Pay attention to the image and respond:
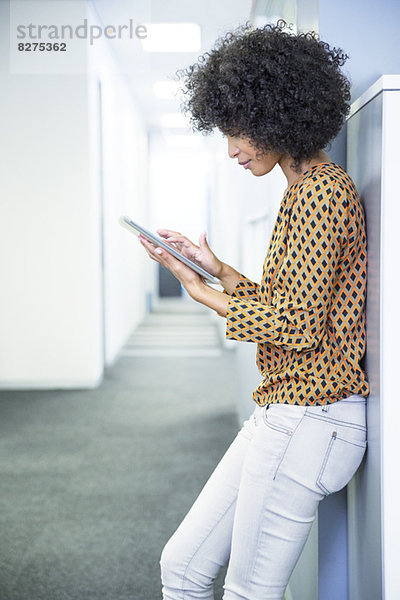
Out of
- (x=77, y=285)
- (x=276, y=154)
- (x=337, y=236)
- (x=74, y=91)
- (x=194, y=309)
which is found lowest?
(x=194, y=309)

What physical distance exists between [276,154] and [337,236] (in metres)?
0.22

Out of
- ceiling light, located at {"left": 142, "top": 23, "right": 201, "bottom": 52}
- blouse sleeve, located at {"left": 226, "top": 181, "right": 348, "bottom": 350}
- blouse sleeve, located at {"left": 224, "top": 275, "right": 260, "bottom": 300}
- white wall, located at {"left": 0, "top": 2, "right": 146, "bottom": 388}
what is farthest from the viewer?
ceiling light, located at {"left": 142, "top": 23, "right": 201, "bottom": 52}

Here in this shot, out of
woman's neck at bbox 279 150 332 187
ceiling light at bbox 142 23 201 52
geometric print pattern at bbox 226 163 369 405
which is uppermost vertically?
ceiling light at bbox 142 23 201 52

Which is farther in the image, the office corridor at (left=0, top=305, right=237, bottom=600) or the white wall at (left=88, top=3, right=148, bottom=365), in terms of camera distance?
the white wall at (left=88, top=3, right=148, bottom=365)

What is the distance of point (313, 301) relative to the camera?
3.24ft

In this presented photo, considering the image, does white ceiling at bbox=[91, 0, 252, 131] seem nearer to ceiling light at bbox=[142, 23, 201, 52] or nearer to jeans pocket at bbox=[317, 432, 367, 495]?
ceiling light at bbox=[142, 23, 201, 52]

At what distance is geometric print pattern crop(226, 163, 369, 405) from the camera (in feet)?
3.23

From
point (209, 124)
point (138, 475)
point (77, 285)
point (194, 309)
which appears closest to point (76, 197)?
point (77, 285)

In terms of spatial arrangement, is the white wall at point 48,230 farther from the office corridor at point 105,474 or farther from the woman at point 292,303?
the woman at point 292,303

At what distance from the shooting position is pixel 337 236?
3.26ft

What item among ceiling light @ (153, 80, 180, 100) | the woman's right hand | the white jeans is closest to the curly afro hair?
the woman's right hand

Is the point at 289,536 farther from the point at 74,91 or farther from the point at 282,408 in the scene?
the point at 74,91

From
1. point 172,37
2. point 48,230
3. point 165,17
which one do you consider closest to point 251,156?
point 48,230

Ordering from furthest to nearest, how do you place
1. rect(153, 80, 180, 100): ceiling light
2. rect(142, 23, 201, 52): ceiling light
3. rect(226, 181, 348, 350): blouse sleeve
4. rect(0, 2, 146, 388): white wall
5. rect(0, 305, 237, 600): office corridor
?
rect(153, 80, 180, 100): ceiling light < rect(142, 23, 201, 52): ceiling light < rect(0, 2, 146, 388): white wall < rect(0, 305, 237, 600): office corridor < rect(226, 181, 348, 350): blouse sleeve
